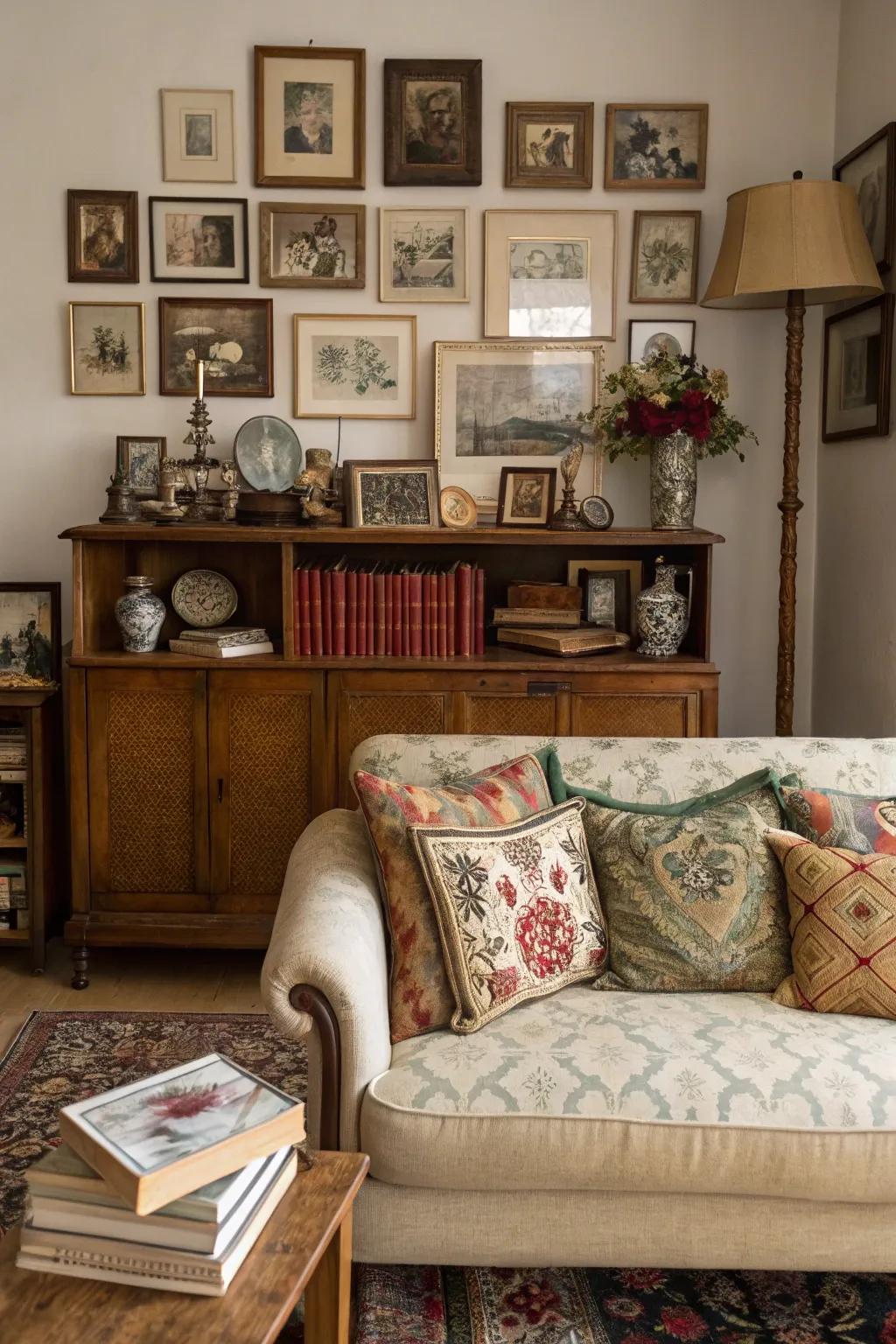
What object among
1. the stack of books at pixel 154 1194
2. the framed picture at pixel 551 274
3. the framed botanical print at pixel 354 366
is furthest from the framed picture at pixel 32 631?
the stack of books at pixel 154 1194

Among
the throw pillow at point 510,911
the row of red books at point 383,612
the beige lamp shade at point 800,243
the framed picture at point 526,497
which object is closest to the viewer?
the throw pillow at point 510,911

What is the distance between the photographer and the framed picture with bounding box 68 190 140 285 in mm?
3588

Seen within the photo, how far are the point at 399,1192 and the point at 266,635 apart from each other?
1.90 m

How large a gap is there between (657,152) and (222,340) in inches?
53.4

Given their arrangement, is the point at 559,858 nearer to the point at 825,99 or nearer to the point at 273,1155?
the point at 273,1155

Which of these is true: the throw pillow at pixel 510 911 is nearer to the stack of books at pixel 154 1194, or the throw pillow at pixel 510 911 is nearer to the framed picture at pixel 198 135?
the stack of books at pixel 154 1194

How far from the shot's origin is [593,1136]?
1847 mm

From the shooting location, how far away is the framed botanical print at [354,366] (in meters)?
3.64

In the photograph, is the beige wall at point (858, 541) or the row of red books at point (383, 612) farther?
the row of red books at point (383, 612)

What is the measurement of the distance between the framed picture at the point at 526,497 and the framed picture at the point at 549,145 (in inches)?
32.8

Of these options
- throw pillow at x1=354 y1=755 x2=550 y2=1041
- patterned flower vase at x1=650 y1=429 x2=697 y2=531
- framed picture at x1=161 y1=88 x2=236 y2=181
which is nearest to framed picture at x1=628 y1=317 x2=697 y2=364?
patterned flower vase at x1=650 y1=429 x2=697 y2=531

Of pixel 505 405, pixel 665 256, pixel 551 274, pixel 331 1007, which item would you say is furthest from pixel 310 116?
pixel 331 1007

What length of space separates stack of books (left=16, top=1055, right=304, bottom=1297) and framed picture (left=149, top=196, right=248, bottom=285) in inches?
107

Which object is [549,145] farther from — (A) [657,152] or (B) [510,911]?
(B) [510,911]
